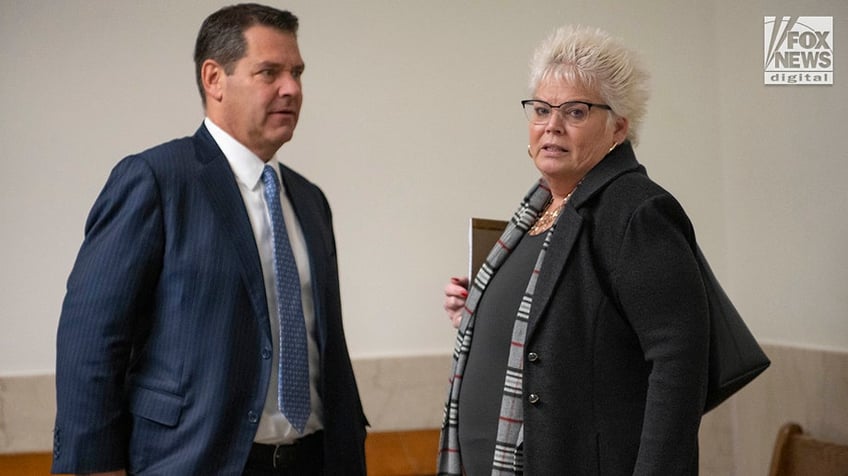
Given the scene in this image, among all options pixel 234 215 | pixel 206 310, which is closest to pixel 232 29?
pixel 234 215

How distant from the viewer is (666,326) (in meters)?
1.72

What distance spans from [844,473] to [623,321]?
154 centimetres

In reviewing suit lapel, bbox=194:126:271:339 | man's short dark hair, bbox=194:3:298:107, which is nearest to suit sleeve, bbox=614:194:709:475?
suit lapel, bbox=194:126:271:339

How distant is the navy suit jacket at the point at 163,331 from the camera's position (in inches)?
69.2

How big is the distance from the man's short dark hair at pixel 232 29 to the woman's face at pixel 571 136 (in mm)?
575

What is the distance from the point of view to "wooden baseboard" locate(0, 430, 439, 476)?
3137 mm

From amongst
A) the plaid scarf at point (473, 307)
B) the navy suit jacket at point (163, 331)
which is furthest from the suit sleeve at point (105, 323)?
the plaid scarf at point (473, 307)

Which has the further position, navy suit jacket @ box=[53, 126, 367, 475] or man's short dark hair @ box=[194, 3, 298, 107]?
man's short dark hair @ box=[194, 3, 298, 107]

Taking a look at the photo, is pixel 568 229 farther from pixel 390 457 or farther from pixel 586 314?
pixel 390 457

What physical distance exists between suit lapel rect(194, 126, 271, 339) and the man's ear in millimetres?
106

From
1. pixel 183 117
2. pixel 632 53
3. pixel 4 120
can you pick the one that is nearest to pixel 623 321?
pixel 632 53

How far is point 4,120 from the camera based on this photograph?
3254mm

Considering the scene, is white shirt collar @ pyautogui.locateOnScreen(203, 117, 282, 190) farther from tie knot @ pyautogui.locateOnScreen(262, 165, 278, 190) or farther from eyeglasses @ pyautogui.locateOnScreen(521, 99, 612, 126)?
eyeglasses @ pyautogui.locateOnScreen(521, 99, 612, 126)

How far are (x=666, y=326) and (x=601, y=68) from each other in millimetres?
561
